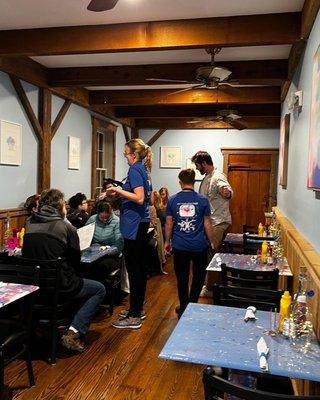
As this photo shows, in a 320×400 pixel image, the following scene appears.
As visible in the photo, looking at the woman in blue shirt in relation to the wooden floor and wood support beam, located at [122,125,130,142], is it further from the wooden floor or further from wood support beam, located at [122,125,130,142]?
wood support beam, located at [122,125,130,142]

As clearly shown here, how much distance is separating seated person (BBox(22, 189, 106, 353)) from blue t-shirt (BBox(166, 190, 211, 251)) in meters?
0.83

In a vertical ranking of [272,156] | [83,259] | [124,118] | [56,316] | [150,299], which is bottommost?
[150,299]

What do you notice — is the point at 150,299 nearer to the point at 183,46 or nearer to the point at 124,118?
the point at 183,46

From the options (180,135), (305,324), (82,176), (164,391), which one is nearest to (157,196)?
(82,176)

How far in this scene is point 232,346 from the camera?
1724mm

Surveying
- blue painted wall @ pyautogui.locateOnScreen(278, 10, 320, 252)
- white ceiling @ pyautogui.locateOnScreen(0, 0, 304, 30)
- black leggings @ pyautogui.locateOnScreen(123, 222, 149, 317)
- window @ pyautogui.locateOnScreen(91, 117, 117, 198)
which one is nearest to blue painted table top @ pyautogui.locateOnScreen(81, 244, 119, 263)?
black leggings @ pyautogui.locateOnScreen(123, 222, 149, 317)

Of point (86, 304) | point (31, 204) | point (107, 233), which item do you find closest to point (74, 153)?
point (31, 204)

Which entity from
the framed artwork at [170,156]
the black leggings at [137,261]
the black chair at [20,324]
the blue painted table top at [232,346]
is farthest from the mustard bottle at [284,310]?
the framed artwork at [170,156]

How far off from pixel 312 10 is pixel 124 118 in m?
5.74

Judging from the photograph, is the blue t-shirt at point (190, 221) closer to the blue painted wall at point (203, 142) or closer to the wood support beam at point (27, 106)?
the wood support beam at point (27, 106)

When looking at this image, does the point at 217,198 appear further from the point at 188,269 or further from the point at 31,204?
the point at 31,204

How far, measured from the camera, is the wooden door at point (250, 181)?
28.5 ft

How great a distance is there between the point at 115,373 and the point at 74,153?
4031 mm

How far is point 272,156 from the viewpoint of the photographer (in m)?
8.65
